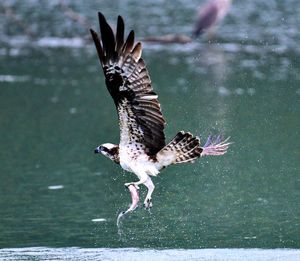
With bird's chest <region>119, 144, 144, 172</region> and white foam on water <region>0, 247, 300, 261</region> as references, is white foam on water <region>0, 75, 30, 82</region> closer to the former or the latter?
white foam on water <region>0, 247, 300, 261</region>

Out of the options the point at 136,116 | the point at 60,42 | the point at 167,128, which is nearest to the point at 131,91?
the point at 136,116

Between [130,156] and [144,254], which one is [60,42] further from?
[130,156]

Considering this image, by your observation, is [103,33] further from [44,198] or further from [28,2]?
[28,2]

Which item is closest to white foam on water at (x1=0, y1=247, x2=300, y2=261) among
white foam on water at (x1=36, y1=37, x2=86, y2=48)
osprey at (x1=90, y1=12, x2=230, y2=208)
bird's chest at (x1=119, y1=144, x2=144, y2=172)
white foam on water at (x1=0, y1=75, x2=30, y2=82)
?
osprey at (x1=90, y1=12, x2=230, y2=208)

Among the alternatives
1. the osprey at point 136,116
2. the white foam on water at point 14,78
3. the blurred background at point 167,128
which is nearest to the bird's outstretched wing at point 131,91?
the osprey at point 136,116

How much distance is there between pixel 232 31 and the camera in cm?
1975

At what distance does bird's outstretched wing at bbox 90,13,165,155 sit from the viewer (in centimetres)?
708

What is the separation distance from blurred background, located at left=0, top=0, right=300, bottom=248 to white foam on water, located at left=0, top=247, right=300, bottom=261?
0.19 metres

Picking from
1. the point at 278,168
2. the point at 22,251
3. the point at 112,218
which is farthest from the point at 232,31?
the point at 22,251

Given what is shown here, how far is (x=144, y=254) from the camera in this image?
7738mm

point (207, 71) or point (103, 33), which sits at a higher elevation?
point (103, 33)

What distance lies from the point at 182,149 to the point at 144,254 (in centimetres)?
88

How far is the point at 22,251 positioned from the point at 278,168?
3452 millimetres

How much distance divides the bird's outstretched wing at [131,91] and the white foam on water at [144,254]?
756mm
